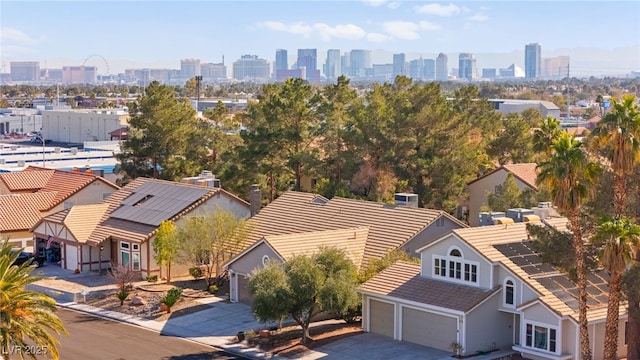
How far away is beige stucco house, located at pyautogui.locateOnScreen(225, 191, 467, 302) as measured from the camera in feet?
159

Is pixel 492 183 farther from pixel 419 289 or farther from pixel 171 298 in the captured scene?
pixel 171 298

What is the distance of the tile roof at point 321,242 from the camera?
154ft

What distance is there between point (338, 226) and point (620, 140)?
21051 millimetres

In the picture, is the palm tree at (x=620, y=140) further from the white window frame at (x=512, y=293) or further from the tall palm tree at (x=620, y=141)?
the white window frame at (x=512, y=293)

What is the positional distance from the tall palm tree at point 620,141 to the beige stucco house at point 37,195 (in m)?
40.9

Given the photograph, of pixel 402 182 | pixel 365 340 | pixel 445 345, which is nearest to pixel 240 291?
pixel 365 340

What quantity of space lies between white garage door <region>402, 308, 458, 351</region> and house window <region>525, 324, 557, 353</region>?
9.91 ft

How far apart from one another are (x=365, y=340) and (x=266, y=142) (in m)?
29.1

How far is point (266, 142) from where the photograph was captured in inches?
2721

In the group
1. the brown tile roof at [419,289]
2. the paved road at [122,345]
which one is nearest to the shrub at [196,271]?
the paved road at [122,345]

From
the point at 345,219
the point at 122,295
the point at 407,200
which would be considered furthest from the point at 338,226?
the point at 122,295

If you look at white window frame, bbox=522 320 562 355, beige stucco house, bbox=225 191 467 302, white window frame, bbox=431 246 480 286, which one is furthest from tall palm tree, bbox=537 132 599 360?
beige stucco house, bbox=225 191 467 302

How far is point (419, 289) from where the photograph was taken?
42.1m

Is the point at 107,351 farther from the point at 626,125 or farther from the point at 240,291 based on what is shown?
the point at 626,125
